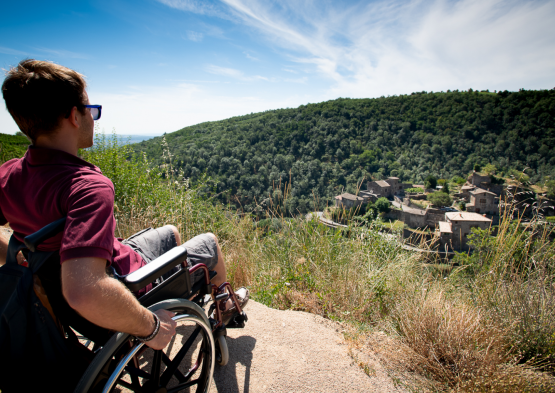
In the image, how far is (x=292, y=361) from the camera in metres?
1.67

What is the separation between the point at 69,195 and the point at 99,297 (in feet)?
1.11

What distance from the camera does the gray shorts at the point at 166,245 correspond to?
4.79 ft

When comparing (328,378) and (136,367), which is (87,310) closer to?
(136,367)

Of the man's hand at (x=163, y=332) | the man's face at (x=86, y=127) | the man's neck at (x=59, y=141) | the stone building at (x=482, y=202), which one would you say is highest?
the man's face at (x=86, y=127)

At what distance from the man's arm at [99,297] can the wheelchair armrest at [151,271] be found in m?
0.07

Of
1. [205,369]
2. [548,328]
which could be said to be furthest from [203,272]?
[548,328]

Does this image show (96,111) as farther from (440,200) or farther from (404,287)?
(440,200)

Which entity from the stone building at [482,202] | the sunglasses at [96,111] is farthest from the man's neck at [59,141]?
the stone building at [482,202]

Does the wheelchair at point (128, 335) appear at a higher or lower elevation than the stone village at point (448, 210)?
higher

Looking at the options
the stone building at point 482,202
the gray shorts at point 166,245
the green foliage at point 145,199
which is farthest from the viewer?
the stone building at point 482,202

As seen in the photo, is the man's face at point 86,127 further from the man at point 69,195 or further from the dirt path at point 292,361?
the dirt path at point 292,361

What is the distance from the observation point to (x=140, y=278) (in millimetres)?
918

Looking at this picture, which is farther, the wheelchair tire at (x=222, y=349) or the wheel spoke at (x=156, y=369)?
the wheelchair tire at (x=222, y=349)

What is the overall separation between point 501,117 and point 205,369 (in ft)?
180
